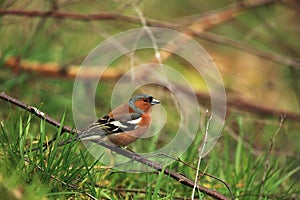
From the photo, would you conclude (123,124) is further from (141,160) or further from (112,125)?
(141,160)

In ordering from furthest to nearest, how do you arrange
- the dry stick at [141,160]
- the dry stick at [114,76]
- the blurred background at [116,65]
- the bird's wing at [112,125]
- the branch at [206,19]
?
the dry stick at [114,76]
the blurred background at [116,65]
the branch at [206,19]
the bird's wing at [112,125]
the dry stick at [141,160]

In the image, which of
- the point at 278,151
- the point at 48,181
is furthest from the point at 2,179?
the point at 278,151

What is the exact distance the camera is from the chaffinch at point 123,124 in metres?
2.62

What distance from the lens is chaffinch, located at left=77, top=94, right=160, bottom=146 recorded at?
8.60 feet

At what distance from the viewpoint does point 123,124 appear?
108 inches

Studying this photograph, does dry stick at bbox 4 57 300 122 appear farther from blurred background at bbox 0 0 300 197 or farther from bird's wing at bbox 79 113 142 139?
bird's wing at bbox 79 113 142 139

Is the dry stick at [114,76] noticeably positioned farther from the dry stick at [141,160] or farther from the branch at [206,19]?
the dry stick at [141,160]

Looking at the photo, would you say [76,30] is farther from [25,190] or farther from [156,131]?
[25,190]

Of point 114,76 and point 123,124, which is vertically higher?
point 123,124

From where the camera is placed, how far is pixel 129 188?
Answer: 2.96m

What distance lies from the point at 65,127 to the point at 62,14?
5.31 feet

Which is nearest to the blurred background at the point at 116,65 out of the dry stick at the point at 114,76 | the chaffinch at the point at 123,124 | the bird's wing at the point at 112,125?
the dry stick at the point at 114,76

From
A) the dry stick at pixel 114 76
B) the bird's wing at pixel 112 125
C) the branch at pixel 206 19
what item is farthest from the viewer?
the dry stick at pixel 114 76

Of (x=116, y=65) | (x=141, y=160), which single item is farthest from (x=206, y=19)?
(x=141, y=160)
